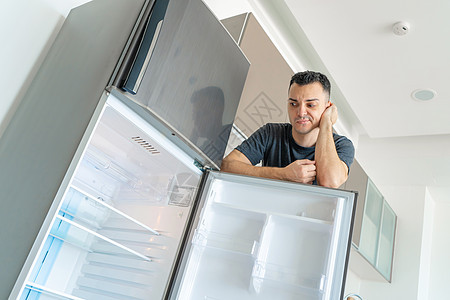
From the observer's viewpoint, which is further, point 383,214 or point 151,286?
point 383,214

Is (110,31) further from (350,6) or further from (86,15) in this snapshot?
(350,6)

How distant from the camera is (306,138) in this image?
165 cm

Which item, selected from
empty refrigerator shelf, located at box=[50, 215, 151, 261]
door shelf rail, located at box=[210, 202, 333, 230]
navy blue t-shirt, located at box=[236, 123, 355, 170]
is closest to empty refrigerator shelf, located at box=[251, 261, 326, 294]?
door shelf rail, located at box=[210, 202, 333, 230]

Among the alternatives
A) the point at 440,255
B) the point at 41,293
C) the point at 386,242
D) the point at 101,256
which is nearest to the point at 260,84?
the point at 101,256

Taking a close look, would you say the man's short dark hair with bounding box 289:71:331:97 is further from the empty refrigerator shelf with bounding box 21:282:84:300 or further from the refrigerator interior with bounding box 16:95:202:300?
the empty refrigerator shelf with bounding box 21:282:84:300

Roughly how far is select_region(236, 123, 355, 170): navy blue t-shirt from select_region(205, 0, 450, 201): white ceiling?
0.86 meters

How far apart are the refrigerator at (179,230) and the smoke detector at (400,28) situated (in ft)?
4.93

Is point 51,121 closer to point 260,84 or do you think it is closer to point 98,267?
point 98,267

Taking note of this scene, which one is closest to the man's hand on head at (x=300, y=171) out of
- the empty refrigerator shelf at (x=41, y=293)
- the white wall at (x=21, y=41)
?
the empty refrigerator shelf at (x=41, y=293)

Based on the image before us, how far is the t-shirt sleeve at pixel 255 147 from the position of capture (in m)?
1.69

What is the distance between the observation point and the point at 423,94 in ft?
9.48

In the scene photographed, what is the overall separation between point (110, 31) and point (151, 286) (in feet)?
2.69

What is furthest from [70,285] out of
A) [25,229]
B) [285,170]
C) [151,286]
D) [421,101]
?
[421,101]

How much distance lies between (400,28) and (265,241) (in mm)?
1677
